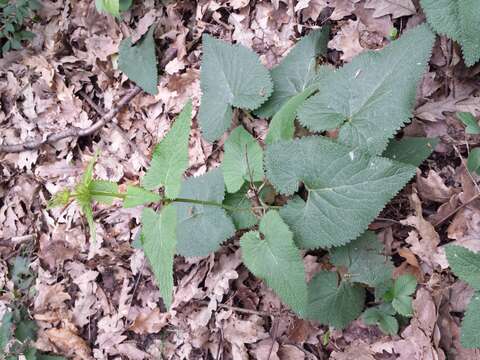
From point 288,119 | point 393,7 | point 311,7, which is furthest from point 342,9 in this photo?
point 288,119

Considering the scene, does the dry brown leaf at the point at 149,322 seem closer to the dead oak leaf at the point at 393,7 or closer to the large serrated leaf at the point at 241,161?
the large serrated leaf at the point at 241,161

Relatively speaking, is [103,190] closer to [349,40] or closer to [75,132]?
[349,40]

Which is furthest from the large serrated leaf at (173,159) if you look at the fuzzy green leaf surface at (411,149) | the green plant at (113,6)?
the green plant at (113,6)

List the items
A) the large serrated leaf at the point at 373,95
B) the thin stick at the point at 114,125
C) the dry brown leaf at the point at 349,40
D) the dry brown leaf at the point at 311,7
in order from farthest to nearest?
the thin stick at the point at 114,125
the dry brown leaf at the point at 311,7
the dry brown leaf at the point at 349,40
the large serrated leaf at the point at 373,95

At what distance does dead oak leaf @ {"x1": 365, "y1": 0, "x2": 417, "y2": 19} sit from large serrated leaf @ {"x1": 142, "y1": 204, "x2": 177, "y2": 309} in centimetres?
170

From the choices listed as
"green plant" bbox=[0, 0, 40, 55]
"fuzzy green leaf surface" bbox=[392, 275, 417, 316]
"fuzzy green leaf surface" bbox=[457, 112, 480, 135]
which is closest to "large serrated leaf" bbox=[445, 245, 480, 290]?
"fuzzy green leaf surface" bbox=[392, 275, 417, 316]

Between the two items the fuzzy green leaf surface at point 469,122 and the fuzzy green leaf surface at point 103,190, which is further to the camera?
the fuzzy green leaf surface at point 469,122

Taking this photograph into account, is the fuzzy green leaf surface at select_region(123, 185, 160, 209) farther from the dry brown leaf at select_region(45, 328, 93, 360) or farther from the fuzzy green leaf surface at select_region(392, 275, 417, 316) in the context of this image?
the dry brown leaf at select_region(45, 328, 93, 360)

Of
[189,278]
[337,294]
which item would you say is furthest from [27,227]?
[337,294]

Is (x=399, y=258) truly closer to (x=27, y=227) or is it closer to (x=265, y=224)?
(x=265, y=224)

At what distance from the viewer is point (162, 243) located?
5.69 ft

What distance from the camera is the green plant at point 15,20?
12.6 feet

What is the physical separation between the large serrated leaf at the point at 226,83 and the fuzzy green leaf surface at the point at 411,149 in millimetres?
731

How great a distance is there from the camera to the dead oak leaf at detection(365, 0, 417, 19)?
2531 millimetres
